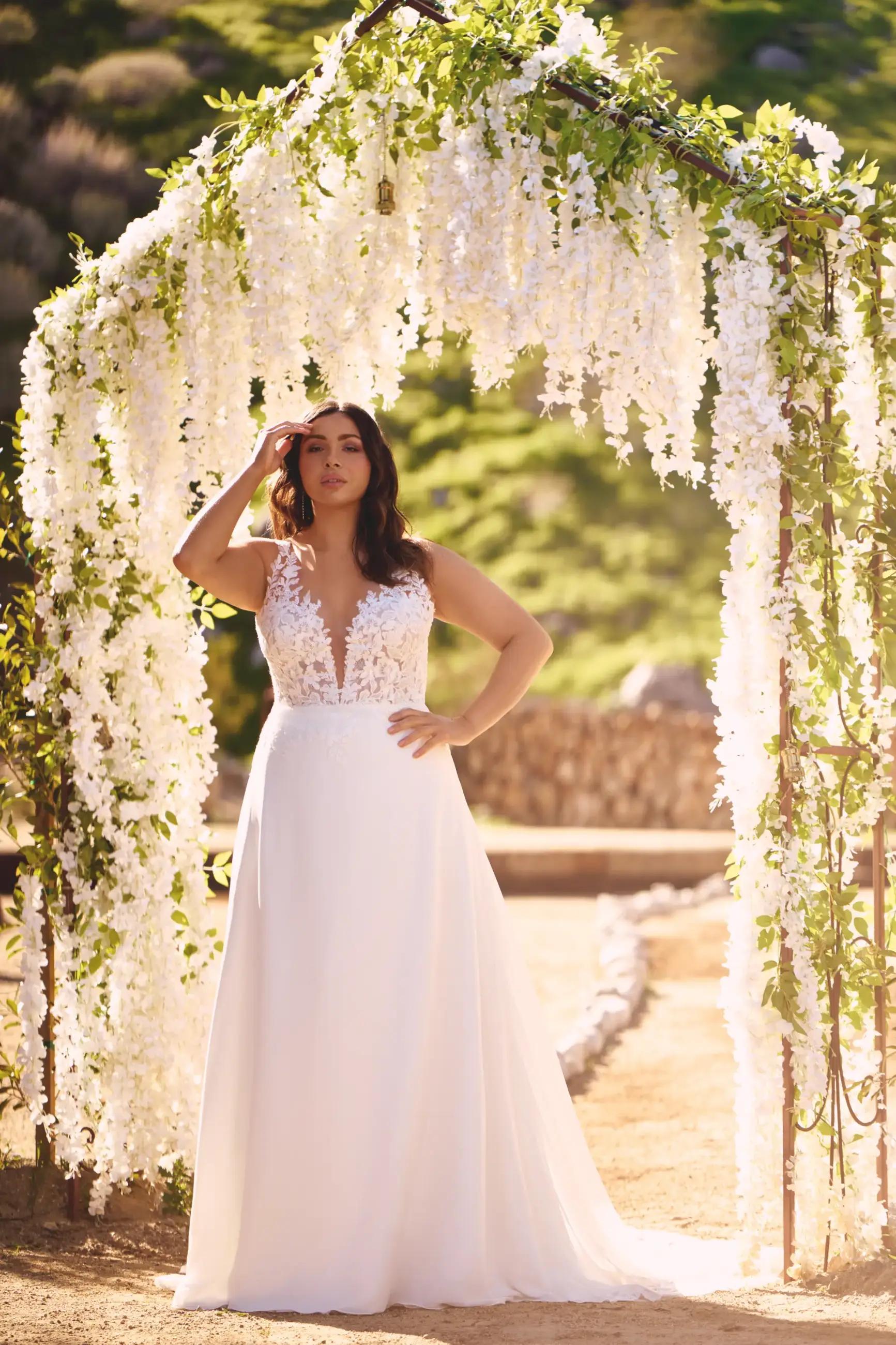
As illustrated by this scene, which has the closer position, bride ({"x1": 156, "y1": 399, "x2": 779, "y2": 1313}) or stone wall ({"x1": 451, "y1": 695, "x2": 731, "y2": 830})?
bride ({"x1": 156, "y1": 399, "x2": 779, "y2": 1313})

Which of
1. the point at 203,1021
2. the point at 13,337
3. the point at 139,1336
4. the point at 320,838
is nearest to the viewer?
the point at 139,1336

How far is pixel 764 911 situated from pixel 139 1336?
182cm

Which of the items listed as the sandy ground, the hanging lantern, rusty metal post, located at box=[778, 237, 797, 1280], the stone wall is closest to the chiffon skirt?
the sandy ground

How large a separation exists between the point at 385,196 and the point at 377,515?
0.94 meters

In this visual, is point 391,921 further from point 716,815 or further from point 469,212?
point 716,815

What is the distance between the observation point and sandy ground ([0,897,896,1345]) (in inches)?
133

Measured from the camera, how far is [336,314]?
4352mm

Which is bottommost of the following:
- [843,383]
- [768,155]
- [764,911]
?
[764,911]

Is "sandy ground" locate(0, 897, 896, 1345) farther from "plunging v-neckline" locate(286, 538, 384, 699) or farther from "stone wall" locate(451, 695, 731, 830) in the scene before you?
"stone wall" locate(451, 695, 731, 830)

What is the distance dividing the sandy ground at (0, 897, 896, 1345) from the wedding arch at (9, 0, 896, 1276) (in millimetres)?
214

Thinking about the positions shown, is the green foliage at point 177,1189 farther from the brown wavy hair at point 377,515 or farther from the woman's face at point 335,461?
the woman's face at point 335,461

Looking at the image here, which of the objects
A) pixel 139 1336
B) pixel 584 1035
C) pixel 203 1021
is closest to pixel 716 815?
pixel 584 1035

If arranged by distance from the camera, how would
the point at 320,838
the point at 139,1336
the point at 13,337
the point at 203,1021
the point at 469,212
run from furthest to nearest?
the point at 13,337 → the point at 203,1021 → the point at 469,212 → the point at 320,838 → the point at 139,1336

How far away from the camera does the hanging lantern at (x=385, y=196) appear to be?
4.20 meters
